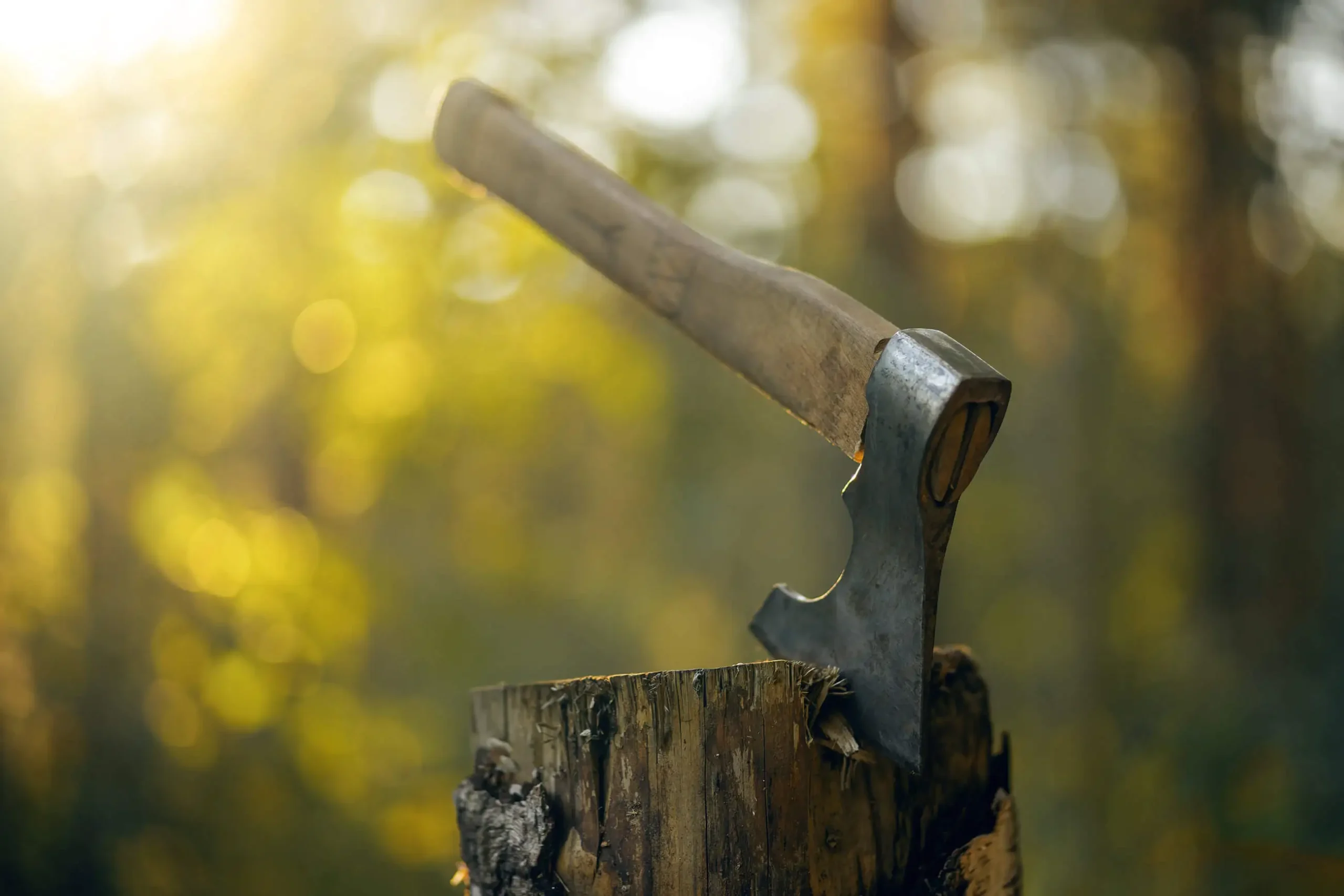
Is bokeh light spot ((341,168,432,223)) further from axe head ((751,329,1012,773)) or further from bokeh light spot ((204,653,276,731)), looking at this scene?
axe head ((751,329,1012,773))

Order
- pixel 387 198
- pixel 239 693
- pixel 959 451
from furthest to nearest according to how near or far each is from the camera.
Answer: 1. pixel 387 198
2. pixel 239 693
3. pixel 959 451

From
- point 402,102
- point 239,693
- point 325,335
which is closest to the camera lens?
point 239,693

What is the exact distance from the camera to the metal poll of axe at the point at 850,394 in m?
1.05

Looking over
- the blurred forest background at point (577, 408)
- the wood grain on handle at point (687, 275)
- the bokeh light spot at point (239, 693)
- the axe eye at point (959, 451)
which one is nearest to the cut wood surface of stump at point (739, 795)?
the axe eye at point (959, 451)

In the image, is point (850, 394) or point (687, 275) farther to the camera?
point (687, 275)

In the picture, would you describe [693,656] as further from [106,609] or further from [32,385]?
[32,385]

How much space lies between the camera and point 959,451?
3.45ft

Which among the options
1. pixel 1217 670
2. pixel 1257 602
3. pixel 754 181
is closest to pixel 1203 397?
pixel 1257 602

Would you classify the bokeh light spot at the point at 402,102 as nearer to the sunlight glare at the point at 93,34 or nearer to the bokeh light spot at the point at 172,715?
the sunlight glare at the point at 93,34

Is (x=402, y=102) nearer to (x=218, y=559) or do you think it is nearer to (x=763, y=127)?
(x=763, y=127)

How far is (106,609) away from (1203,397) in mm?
7640

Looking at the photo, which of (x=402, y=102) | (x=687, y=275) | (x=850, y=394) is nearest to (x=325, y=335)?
(x=402, y=102)

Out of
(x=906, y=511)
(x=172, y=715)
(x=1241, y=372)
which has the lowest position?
(x=906, y=511)

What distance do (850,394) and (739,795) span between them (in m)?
0.53
